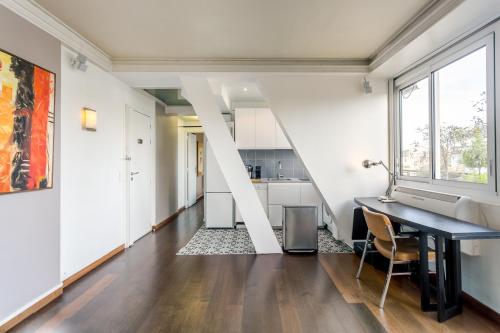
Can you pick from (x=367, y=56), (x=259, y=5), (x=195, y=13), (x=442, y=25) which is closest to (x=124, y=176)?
(x=195, y=13)

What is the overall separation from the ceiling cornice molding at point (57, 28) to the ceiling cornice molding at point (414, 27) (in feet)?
10.7

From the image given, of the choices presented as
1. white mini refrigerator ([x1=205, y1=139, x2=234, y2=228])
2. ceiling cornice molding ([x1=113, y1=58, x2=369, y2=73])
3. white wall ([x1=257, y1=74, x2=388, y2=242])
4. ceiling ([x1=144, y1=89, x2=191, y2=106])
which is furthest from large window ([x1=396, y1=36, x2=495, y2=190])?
ceiling ([x1=144, y1=89, x2=191, y2=106])

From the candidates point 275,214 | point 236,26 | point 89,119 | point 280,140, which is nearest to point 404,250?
point 236,26

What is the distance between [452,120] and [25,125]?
384 cm

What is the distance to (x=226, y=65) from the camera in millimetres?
3355

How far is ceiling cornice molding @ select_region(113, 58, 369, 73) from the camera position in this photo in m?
3.35

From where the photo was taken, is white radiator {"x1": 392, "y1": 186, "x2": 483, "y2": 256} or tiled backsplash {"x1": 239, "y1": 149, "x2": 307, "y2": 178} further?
tiled backsplash {"x1": 239, "y1": 149, "x2": 307, "y2": 178}

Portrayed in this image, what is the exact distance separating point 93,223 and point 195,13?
2.54 meters

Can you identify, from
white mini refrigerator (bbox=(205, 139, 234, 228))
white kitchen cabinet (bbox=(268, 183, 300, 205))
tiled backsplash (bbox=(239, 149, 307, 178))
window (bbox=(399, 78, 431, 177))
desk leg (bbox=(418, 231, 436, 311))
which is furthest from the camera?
tiled backsplash (bbox=(239, 149, 307, 178))

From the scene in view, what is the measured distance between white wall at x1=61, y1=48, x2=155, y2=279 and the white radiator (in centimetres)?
358

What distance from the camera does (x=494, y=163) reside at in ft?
7.02

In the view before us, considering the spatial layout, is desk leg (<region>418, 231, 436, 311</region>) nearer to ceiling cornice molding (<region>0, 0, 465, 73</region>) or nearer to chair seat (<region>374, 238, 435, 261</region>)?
chair seat (<region>374, 238, 435, 261</region>)

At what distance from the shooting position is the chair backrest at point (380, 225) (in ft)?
7.33

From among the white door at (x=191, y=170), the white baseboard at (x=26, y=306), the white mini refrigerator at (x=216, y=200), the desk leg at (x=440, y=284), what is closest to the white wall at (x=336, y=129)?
the desk leg at (x=440, y=284)
